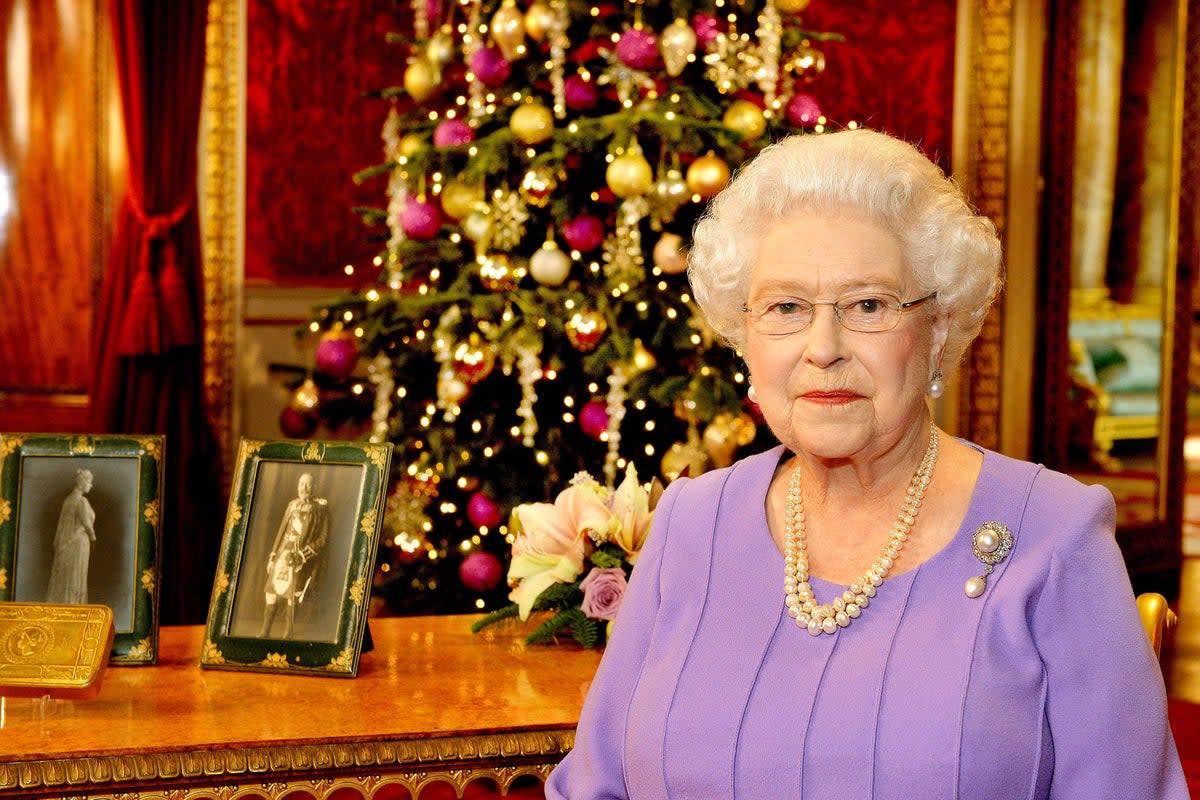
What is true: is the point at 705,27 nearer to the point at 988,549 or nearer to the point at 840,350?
the point at 840,350

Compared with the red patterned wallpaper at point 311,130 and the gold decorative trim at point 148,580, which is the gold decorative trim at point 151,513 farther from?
the red patterned wallpaper at point 311,130

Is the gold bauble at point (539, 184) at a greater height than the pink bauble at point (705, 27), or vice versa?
the pink bauble at point (705, 27)

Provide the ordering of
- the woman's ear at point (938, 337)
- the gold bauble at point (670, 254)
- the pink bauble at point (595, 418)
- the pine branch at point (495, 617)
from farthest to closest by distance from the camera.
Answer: the pink bauble at point (595, 418) → the gold bauble at point (670, 254) → the pine branch at point (495, 617) → the woman's ear at point (938, 337)

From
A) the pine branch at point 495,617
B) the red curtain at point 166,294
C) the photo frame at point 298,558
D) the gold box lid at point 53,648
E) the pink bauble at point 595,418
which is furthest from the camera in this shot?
the red curtain at point 166,294

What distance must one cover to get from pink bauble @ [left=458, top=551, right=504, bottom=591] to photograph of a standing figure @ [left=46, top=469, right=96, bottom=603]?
2.23 m

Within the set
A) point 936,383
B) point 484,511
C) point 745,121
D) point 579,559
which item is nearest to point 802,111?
point 745,121

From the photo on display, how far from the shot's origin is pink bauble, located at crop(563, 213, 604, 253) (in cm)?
444

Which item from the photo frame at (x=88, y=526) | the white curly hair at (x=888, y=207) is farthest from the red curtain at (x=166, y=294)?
the white curly hair at (x=888, y=207)

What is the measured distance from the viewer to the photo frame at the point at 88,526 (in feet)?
7.25

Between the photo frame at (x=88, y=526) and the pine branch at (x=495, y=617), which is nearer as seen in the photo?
the photo frame at (x=88, y=526)

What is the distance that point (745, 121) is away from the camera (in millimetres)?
4285

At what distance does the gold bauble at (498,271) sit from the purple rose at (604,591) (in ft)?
7.50

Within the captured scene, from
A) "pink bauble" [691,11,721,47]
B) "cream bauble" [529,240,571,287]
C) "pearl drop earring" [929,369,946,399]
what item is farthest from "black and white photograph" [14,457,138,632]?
"pink bauble" [691,11,721,47]

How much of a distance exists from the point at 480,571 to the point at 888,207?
Answer: 2.87 metres
